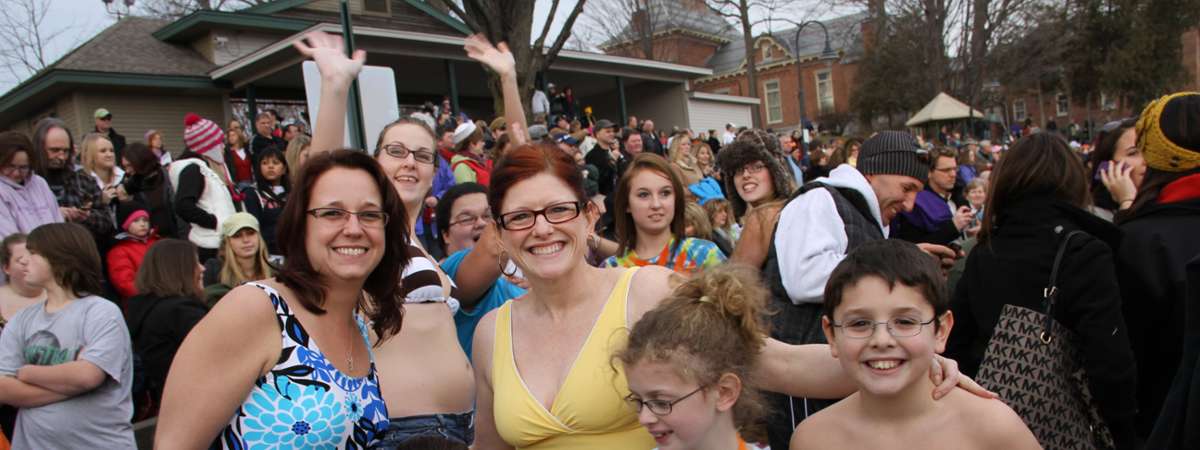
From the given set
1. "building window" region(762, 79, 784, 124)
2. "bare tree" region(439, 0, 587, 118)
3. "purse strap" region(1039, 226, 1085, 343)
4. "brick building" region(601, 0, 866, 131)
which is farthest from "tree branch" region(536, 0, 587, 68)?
"building window" region(762, 79, 784, 124)

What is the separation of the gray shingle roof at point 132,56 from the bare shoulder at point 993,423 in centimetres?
1723

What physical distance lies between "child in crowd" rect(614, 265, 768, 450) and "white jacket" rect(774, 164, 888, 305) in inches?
42.3

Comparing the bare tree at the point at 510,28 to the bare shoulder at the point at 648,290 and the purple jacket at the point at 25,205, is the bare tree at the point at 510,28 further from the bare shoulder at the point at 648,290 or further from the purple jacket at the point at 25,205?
the bare shoulder at the point at 648,290

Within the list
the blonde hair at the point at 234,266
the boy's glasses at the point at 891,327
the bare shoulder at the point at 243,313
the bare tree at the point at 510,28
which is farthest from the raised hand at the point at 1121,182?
the bare tree at the point at 510,28

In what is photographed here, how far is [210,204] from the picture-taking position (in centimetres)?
703

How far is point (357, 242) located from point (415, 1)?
65.4ft

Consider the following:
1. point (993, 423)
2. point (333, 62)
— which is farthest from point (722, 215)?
point (993, 423)

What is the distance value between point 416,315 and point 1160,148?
3071 millimetres

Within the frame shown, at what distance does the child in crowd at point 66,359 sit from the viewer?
13.2 feet

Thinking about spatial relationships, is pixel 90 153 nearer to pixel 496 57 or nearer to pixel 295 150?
pixel 295 150

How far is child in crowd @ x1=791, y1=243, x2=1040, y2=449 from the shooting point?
6.60 feet

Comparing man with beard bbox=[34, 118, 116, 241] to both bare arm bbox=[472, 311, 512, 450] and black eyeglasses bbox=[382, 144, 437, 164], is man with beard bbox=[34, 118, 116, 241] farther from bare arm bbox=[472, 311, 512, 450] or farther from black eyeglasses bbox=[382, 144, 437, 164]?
bare arm bbox=[472, 311, 512, 450]

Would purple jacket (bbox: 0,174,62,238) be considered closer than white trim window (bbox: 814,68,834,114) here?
Yes

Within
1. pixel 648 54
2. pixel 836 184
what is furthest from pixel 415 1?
pixel 648 54
